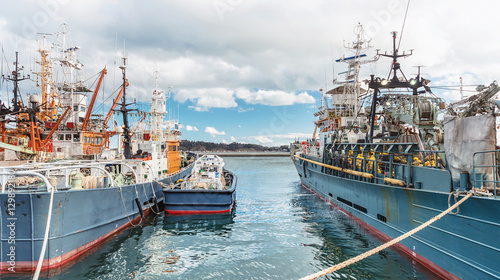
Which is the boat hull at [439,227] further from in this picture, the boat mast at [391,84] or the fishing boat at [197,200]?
the fishing boat at [197,200]

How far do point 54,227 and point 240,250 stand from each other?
6730mm

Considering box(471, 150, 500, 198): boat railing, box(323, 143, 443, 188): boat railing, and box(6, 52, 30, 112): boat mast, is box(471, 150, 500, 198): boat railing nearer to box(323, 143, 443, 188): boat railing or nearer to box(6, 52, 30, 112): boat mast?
box(323, 143, 443, 188): boat railing

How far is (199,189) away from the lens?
1702 centimetres

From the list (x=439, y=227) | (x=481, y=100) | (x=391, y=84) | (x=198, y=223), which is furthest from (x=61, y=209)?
(x=391, y=84)

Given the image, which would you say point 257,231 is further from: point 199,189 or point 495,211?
point 495,211

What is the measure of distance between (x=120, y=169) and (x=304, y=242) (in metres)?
13.0

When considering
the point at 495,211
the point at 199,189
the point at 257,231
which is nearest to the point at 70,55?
the point at 199,189

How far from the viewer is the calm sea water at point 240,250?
9.23 meters

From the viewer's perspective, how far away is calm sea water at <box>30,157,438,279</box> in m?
9.23

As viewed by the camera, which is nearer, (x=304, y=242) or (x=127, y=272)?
(x=127, y=272)

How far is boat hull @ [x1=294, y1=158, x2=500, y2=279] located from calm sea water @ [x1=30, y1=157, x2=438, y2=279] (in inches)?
25.4

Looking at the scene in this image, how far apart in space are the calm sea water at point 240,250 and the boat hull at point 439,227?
0.65m

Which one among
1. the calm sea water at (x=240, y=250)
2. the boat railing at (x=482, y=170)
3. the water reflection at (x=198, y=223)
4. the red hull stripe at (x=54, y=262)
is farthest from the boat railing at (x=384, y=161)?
the red hull stripe at (x=54, y=262)

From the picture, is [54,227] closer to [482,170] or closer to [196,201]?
[196,201]
